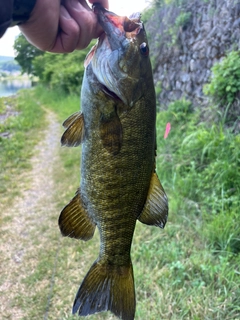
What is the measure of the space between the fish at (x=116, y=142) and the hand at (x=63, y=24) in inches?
2.4

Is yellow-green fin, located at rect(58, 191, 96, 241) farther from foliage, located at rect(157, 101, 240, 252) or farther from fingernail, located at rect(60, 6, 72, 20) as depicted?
foliage, located at rect(157, 101, 240, 252)

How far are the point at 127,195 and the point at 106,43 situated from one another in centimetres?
64

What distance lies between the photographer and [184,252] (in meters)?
3.34

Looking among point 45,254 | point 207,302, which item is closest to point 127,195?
point 207,302

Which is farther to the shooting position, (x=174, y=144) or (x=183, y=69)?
(x=183, y=69)

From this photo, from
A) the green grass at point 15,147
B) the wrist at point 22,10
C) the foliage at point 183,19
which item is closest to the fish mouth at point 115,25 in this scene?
the wrist at point 22,10

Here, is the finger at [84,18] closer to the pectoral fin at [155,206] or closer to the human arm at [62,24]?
the human arm at [62,24]

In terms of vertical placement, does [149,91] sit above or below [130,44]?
below

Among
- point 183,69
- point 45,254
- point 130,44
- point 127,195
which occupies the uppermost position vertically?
point 130,44

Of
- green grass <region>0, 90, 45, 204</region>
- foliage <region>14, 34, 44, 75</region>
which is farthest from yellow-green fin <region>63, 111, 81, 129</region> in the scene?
foliage <region>14, 34, 44, 75</region>

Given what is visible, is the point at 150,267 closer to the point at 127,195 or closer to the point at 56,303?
the point at 56,303

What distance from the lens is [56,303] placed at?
316 cm

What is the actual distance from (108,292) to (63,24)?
3.97 ft

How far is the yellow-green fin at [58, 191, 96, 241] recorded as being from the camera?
5.07 ft
